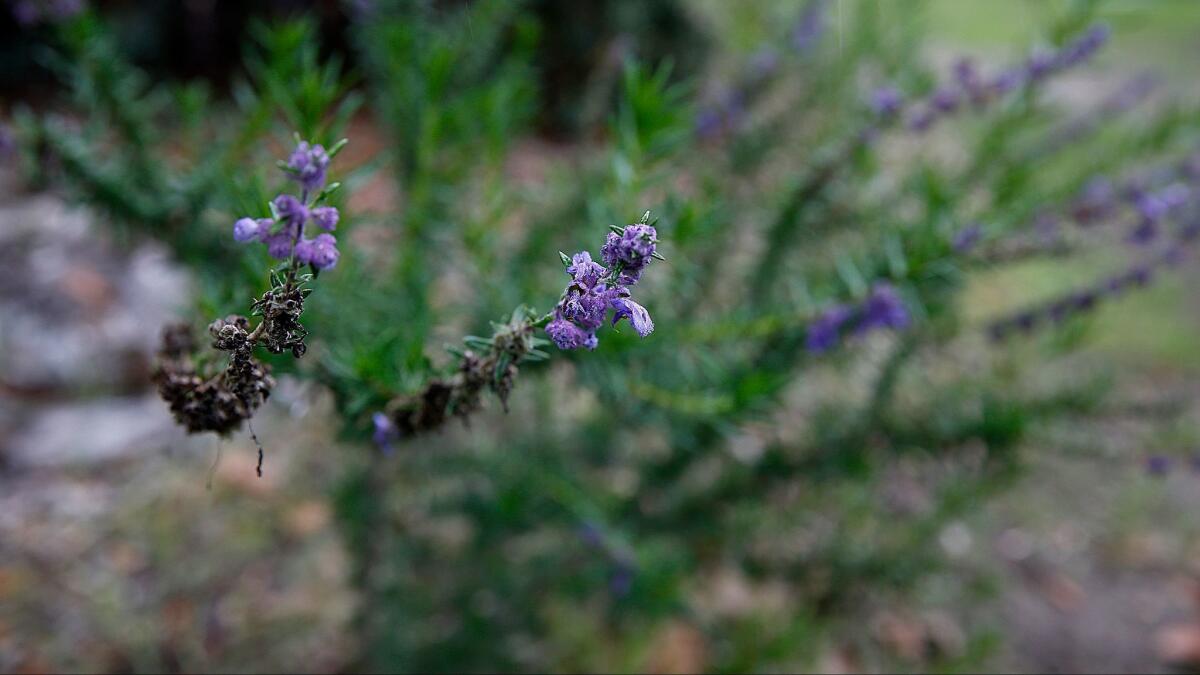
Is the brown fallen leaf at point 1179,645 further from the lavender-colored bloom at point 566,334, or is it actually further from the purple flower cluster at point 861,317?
the lavender-colored bloom at point 566,334

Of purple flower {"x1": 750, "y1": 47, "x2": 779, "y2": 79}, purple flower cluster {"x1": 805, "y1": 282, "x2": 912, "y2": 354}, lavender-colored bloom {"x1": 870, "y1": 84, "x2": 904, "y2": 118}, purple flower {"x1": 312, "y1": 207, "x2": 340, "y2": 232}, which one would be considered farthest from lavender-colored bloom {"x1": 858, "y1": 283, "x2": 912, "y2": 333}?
purple flower {"x1": 750, "y1": 47, "x2": 779, "y2": 79}

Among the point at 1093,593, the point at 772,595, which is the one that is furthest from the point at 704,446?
the point at 1093,593

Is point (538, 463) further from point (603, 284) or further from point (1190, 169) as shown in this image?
point (1190, 169)

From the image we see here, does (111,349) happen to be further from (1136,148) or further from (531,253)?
(1136,148)

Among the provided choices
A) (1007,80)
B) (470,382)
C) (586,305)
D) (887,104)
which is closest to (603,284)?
(586,305)

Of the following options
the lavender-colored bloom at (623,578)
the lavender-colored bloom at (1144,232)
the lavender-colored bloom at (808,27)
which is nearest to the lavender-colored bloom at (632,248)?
the lavender-colored bloom at (623,578)

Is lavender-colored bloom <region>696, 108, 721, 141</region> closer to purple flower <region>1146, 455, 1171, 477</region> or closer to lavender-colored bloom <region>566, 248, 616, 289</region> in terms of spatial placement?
purple flower <region>1146, 455, 1171, 477</region>
